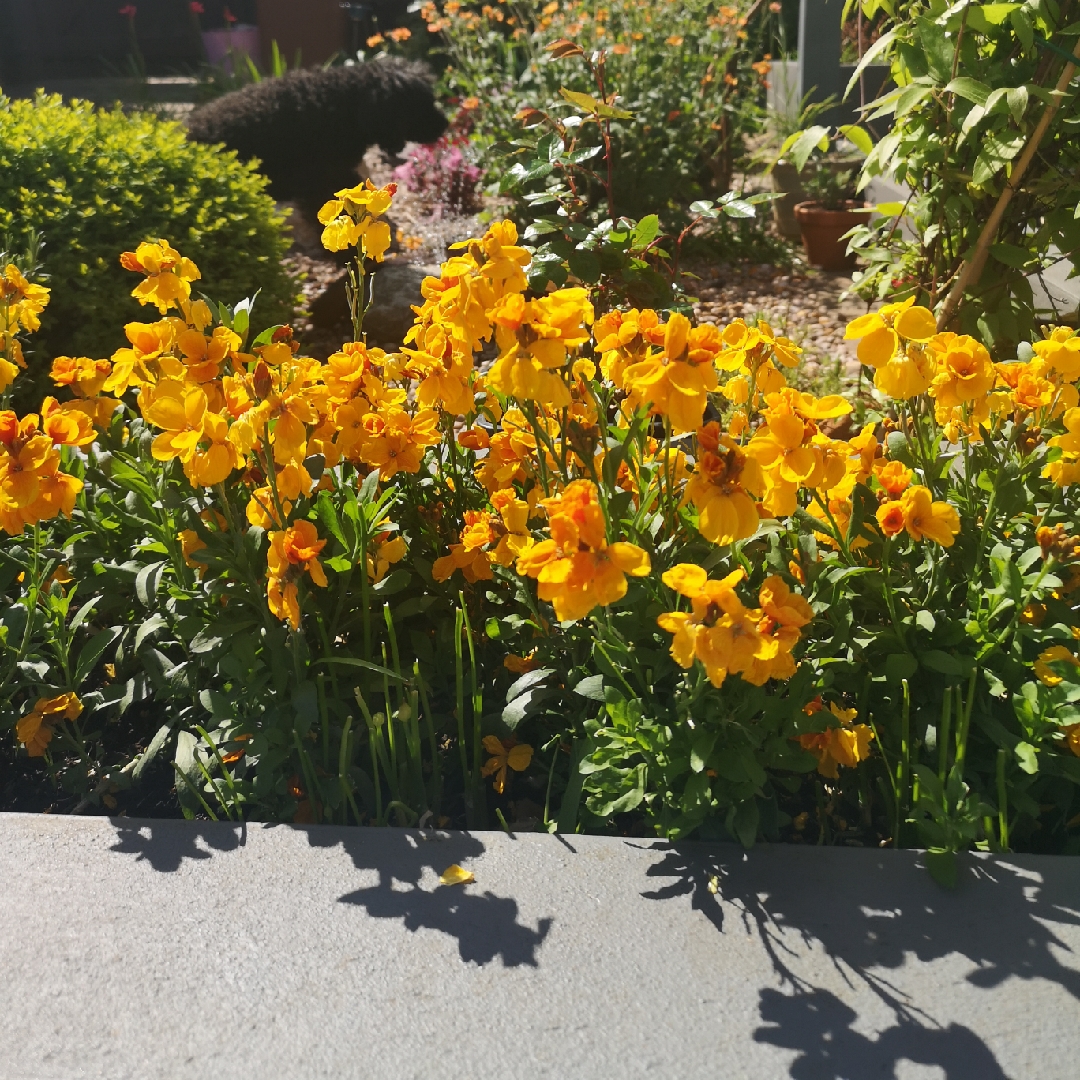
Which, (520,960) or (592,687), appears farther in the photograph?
(592,687)

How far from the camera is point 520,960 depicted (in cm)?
127

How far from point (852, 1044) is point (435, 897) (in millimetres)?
517

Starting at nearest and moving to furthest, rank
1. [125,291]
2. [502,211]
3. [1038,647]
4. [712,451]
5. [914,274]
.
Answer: [712,451] → [1038,647] → [914,274] → [125,291] → [502,211]

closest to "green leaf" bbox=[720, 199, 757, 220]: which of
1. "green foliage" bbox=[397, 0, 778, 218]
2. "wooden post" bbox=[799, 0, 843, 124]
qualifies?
"green foliage" bbox=[397, 0, 778, 218]

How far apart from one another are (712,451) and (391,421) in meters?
0.64

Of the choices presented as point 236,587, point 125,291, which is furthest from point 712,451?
point 125,291

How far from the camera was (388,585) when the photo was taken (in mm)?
1686

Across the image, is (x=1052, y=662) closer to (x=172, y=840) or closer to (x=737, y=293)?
(x=172, y=840)

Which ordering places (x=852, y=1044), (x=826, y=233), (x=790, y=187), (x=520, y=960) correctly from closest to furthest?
(x=852, y=1044) → (x=520, y=960) → (x=826, y=233) → (x=790, y=187)

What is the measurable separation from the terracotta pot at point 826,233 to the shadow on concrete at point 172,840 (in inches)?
186

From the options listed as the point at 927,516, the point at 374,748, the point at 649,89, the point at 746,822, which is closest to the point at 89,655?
the point at 374,748

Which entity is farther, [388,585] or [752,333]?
[388,585]

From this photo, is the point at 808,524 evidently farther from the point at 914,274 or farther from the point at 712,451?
the point at 914,274

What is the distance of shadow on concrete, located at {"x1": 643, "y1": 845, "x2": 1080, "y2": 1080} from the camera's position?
44.8 inches
